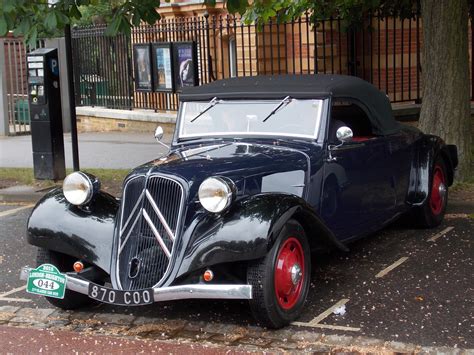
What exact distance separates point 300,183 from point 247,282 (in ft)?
3.83

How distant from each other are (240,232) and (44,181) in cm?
706

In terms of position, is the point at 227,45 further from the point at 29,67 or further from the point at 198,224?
the point at 198,224

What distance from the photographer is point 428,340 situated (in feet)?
16.4

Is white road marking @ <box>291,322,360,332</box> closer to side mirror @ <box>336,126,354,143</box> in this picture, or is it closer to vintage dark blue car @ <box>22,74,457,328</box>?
vintage dark blue car @ <box>22,74,457,328</box>

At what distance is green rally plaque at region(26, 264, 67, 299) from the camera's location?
5332mm

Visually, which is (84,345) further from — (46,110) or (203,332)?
(46,110)

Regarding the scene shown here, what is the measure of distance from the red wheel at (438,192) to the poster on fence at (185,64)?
852 cm

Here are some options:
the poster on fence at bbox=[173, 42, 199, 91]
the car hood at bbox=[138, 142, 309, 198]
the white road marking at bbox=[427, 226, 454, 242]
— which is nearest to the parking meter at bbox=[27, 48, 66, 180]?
the poster on fence at bbox=[173, 42, 199, 91]

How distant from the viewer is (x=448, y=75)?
9.67 meters

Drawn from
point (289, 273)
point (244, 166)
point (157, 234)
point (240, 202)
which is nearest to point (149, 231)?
point (157, 234)

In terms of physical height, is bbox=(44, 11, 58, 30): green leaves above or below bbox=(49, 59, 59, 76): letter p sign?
above

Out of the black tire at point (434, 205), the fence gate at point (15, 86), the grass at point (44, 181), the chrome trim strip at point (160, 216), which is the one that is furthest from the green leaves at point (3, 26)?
the fence gate at point (15, 86)

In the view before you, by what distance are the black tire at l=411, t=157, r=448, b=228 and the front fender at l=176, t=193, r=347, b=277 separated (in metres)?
2.76

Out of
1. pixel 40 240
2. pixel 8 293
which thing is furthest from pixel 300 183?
pixel 8 293
